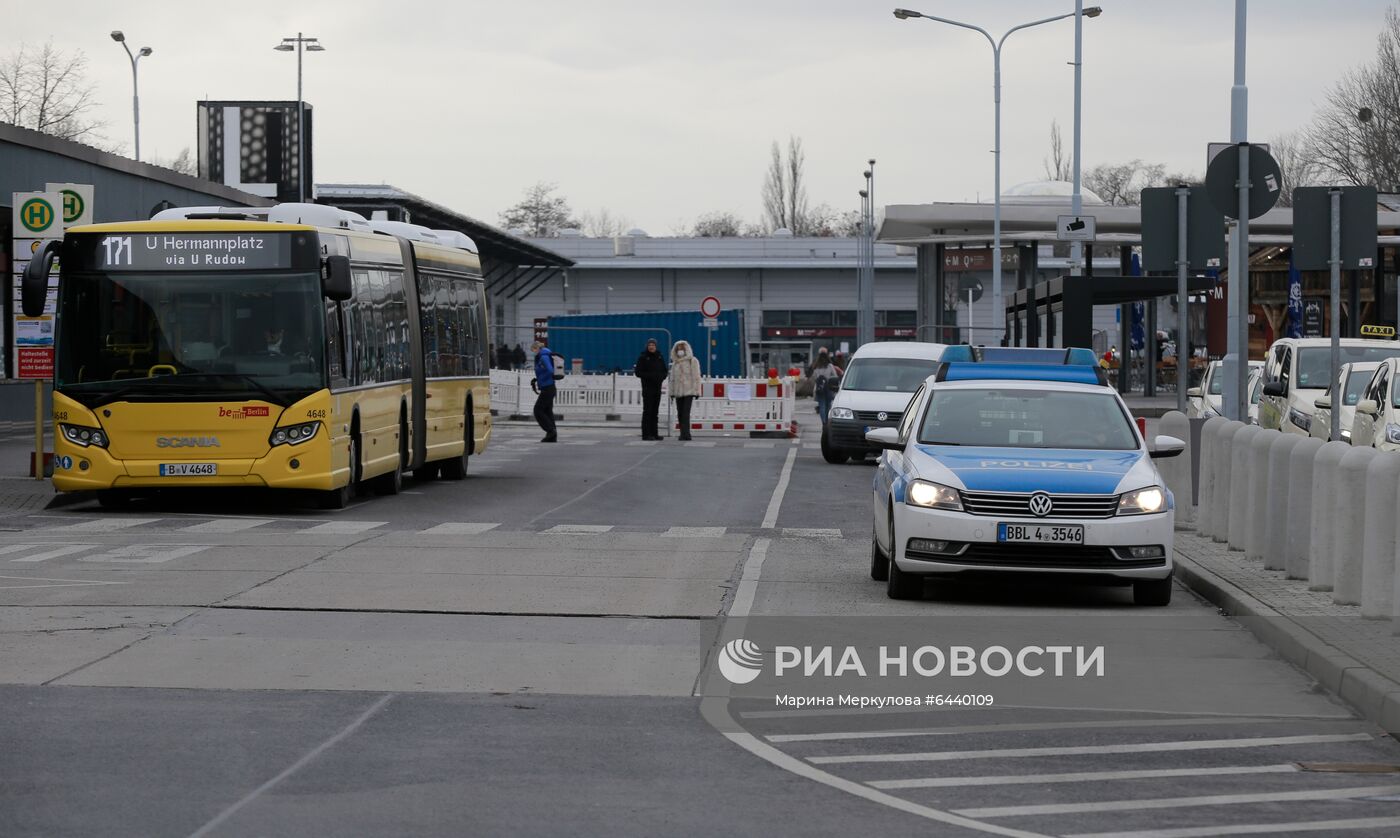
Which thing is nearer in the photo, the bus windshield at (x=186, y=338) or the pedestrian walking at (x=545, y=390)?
the bus windshield at (x=186, y=338)

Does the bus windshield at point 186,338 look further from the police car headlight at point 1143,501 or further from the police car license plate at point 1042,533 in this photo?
the police car headlight at point 1143,501

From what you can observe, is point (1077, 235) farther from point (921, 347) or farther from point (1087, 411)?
point (1087, 411)

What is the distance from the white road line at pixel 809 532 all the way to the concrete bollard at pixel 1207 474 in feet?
10.3

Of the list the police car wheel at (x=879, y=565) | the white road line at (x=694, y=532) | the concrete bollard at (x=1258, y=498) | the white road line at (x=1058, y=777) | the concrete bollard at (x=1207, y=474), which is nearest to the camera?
the white road line at (x=1058, y=777)

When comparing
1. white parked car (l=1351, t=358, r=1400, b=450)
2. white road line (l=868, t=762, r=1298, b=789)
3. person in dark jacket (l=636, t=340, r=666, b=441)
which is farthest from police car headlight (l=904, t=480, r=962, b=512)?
person in dark jacket (l=636, t=340, r=666, b=441)

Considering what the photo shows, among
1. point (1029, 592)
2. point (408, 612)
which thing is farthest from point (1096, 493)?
point (408, 612)

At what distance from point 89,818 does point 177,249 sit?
43.7 feet

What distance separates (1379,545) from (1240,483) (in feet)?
13.6

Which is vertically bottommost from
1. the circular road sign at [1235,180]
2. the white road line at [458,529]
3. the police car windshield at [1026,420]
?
the white road line at [458,529]

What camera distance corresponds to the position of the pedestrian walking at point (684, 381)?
119 ft

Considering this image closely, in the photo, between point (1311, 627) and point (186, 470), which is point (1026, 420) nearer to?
point (1311, 627)

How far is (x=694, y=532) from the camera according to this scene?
1773cm

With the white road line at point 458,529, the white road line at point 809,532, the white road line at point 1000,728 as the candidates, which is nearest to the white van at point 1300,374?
the white road line at point 809,532

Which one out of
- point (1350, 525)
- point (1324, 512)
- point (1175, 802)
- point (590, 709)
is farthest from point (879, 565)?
point (1175, 802)
